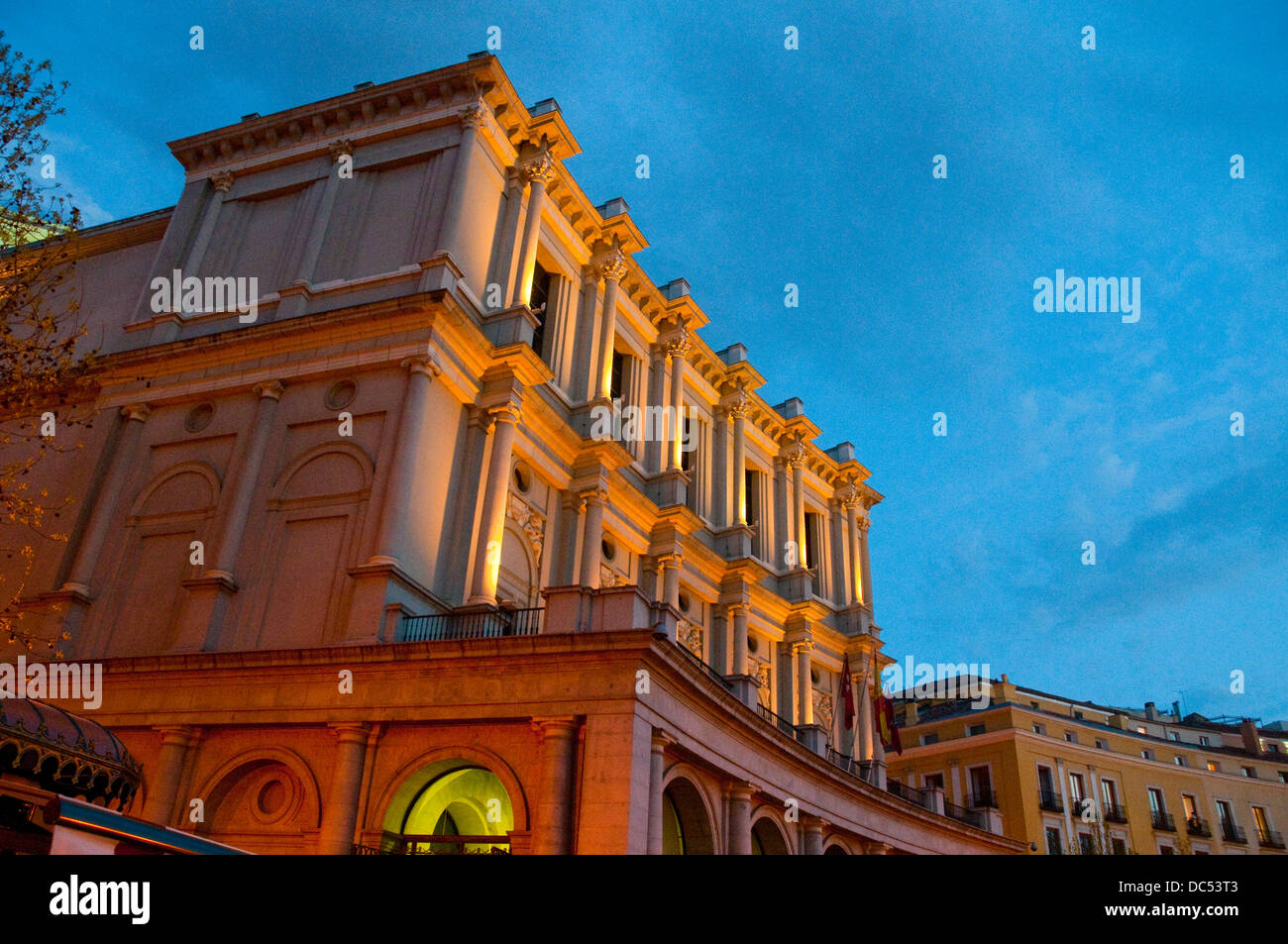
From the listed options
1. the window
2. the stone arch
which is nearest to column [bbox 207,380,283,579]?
the stone arch

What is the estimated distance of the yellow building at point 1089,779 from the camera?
50062 millimetres

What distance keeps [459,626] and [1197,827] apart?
49.1m

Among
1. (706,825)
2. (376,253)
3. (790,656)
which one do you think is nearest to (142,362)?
(376,253)

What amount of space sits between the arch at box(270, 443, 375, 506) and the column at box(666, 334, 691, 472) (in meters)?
13.6

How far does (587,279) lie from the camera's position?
33.2 m

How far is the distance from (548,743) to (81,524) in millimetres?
16531

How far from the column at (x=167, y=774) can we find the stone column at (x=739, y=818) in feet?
36.9

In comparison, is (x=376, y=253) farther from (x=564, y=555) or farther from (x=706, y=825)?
(x=706, y=825)

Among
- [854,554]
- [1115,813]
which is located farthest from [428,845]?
[1115,813]

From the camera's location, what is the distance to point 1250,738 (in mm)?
60188

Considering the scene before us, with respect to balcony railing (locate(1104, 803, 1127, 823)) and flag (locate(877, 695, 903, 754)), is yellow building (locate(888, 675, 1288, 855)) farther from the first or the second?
flag (locate(877, 695, 903, 754))

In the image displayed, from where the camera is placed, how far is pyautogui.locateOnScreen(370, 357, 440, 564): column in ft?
70.4
